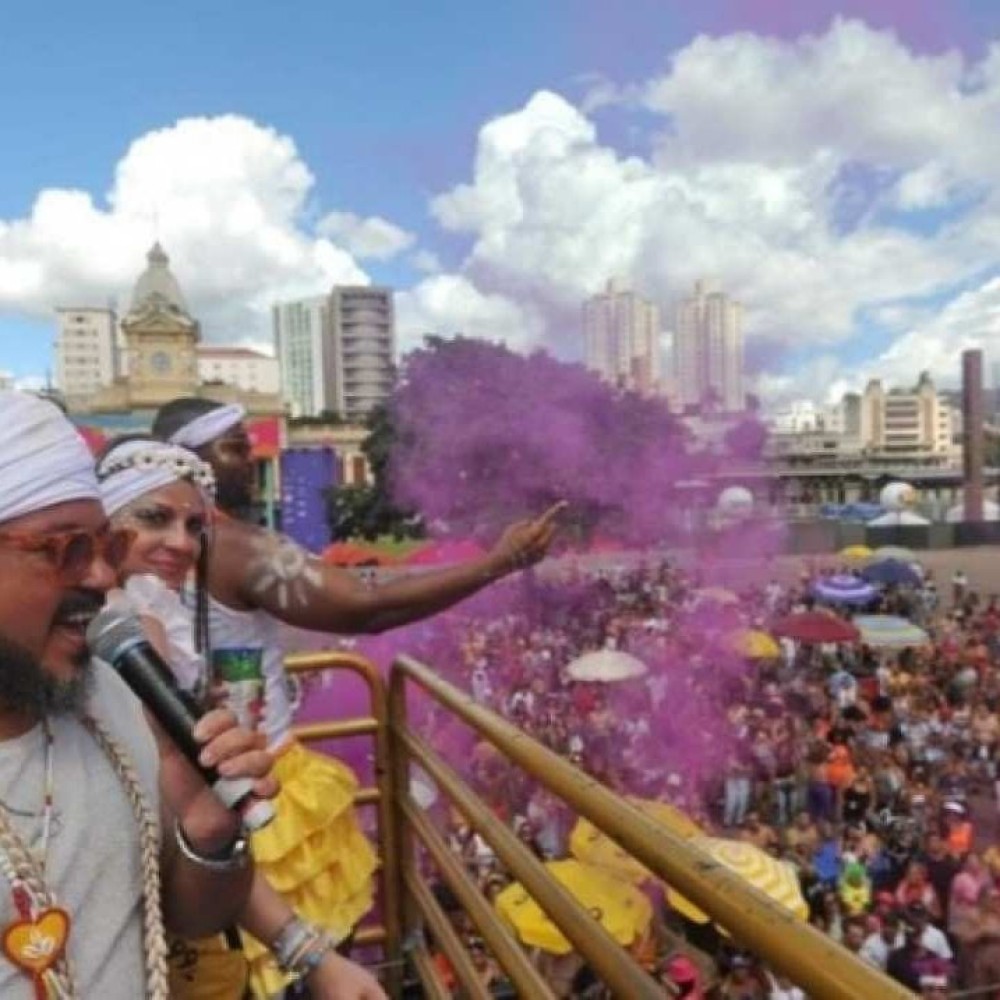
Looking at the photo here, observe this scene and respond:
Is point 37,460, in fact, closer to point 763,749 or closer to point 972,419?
point 763,749

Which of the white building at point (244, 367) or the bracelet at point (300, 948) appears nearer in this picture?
the bracelet at point (300, 948)

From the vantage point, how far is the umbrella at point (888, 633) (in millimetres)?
14000

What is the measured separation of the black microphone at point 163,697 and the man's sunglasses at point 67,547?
110mm

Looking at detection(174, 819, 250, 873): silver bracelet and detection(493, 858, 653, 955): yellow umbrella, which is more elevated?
detection(174, 819, 250, 873): silver bracelet

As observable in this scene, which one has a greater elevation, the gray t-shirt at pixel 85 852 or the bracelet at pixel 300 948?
the gray t-shirt at pixel 85 852

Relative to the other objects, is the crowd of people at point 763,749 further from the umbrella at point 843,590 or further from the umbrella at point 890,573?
the umbrella at point 890,573

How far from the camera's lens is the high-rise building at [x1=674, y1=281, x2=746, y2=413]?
27.0ft

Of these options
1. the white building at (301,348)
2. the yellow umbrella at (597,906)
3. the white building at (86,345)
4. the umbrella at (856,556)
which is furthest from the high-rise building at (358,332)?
the yellow umbrella at (597,906)

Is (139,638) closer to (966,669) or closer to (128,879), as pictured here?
(128,879)

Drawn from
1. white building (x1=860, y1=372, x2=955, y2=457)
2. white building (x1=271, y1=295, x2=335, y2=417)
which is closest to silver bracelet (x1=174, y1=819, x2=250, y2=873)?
white building (x1=860, y1=372, x2=955, y2=457)

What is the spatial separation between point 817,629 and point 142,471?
11.9 metres

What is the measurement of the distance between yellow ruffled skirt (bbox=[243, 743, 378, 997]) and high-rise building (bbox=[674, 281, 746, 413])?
252 inches

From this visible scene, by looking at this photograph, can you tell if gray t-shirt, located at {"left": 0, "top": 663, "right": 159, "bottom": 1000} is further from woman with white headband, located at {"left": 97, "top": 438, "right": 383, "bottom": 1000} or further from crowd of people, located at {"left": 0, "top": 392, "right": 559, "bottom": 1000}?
woman with white headband, located at {"left": 97, "top": 438, "right": 383, "bottom": 1000}

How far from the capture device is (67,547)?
1.09m
